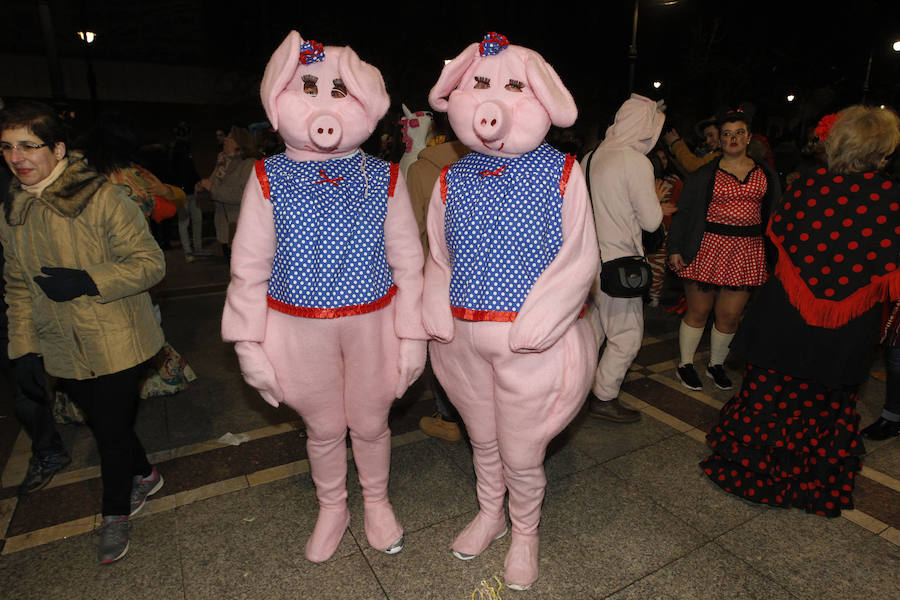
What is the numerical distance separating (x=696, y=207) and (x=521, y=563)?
2.66m

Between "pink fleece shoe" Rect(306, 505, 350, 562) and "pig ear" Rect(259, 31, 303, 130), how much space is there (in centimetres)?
169

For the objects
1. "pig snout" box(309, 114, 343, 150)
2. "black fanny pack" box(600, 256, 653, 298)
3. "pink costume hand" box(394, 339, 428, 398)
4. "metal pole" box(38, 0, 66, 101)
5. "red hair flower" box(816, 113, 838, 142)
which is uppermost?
"metal pole" box(38, 0, 66, 101)

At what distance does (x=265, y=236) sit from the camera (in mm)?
2150

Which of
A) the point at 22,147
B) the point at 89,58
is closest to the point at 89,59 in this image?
the point at 89,58

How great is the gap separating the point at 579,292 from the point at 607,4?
22.8m

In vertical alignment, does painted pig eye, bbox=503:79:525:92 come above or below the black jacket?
above

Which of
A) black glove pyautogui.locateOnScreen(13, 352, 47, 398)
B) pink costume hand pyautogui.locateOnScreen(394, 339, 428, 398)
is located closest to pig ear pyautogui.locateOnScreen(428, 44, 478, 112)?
pink costume hand pyautogui.locateOnScreen(394, 339, 428, 398)

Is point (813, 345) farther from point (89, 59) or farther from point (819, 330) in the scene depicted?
point (89, 59)

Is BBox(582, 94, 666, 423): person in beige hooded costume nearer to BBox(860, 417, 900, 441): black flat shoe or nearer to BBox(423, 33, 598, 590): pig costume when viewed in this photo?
BBox(423, 33, 598, 590): pig costume

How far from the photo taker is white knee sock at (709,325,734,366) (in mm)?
4145

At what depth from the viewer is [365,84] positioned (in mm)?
2098

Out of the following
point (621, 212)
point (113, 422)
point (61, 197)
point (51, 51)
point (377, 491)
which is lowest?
point (377, 491)

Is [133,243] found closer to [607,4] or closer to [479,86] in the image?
[479,86]

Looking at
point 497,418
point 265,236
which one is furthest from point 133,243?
point 497,418
